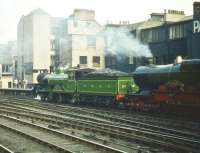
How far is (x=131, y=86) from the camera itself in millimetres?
27406

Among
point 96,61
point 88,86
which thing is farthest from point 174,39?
point 96,61

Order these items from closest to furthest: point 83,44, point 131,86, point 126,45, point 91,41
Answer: point 131,86 < point 126,45 < point 83,44 < point 91,41

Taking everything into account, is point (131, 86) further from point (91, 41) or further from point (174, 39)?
point (91, 41)

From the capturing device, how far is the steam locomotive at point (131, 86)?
65.8 feet

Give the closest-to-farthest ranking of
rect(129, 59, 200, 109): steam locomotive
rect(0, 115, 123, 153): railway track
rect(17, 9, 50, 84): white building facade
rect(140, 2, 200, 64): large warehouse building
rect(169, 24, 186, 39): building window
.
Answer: rect(0, 115, 123, 153): railway track < rect(129, 59, 200, 109): steam locomotive < rect(140, 2, 200, 64): large warehouse building < rect(169, 24, 186, 39): building window < rect(17, 9, 50, 84): white building facade

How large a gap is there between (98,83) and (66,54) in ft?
125

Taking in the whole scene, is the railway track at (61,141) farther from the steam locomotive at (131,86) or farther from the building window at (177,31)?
the building window at (177,31)

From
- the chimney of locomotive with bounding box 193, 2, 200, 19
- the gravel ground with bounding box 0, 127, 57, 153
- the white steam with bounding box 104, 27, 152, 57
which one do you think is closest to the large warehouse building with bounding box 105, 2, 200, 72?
the chimney of locomotive with bounding box 193, 2, 200, 19

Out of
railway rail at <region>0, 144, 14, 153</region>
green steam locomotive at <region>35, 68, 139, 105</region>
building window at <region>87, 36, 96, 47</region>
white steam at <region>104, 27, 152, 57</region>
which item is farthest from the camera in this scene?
building window at <region>87, 36, 96, 47</region>

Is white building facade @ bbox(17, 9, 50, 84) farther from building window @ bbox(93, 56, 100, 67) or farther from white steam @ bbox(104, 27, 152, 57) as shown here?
white steam @ bbox(104, 27, 152, 57)

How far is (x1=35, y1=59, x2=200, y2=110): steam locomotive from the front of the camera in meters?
20.0

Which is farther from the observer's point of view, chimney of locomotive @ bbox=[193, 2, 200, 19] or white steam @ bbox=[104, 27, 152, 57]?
white steam @ bbox=[104, 27, 152, 57]

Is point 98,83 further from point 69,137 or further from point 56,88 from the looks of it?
point 69,137

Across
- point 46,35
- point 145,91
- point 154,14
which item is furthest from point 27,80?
point 145,91
